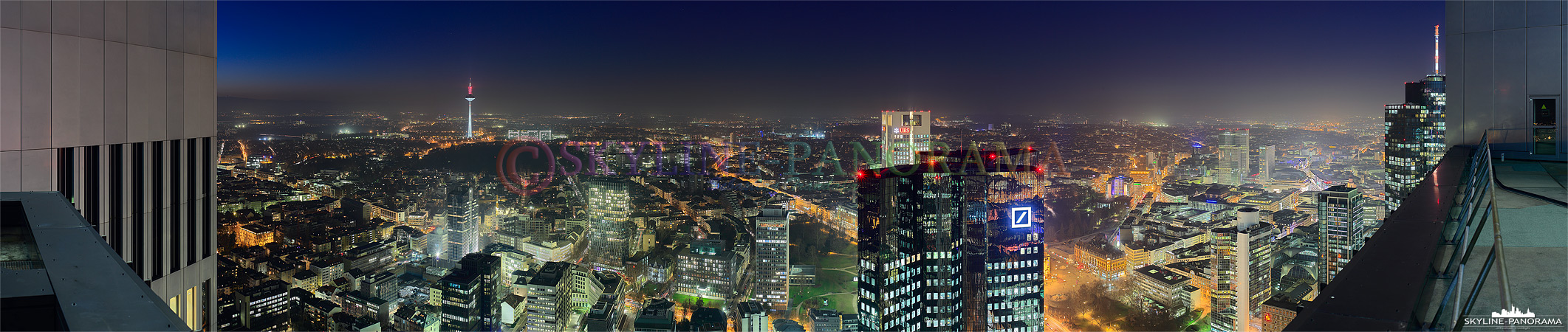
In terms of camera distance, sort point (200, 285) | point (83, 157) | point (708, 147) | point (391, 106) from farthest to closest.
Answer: point (708, 147) → point (391, 106) → point (200, 285) → point (83, 157)

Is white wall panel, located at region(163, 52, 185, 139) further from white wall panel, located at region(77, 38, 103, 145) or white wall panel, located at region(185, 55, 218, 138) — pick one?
white wall panel, located at region(77, 38, 103, 145)

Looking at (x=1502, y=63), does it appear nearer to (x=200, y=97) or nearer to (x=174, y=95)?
(x=174, y=95)

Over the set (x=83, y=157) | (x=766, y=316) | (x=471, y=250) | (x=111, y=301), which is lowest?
(x=766, y=316)

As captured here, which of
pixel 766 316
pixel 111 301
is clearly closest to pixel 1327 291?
pixel 111 301

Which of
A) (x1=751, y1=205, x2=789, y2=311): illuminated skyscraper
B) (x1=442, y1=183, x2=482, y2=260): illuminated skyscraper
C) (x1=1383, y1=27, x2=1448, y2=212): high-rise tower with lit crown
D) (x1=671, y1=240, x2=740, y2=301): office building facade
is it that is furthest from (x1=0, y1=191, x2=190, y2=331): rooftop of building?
(x1=1383, y1=27, x2=1448, y2=212): high-rise tower with lit crown

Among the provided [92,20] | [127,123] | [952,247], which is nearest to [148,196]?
[127,123]

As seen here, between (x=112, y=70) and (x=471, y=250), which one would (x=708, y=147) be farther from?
(x=112, y=70)

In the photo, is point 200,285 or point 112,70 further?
point 200,285
